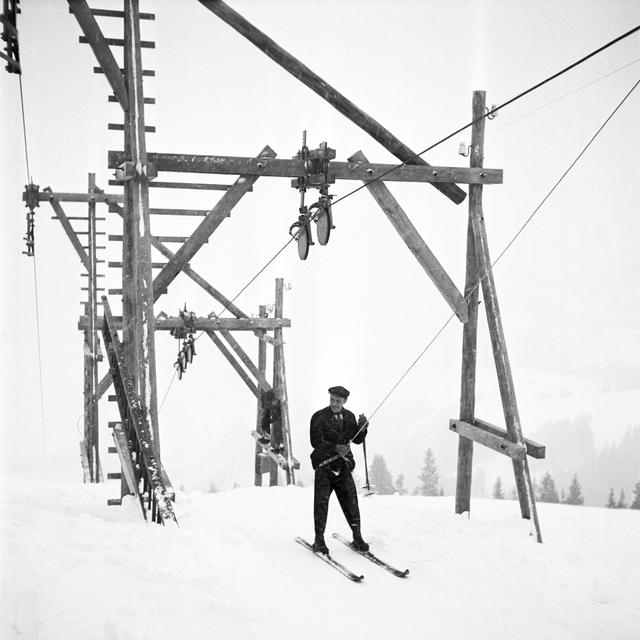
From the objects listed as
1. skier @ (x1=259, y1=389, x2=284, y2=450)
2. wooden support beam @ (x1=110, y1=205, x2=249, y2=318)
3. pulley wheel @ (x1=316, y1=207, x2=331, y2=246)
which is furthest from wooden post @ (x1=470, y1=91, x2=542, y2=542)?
skier @ (x1=259, y1=389, x2=284, y2=450)

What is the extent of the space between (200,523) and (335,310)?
526 ft

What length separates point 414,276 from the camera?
176 metres

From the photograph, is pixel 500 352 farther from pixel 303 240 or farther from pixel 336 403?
pixel 303 240

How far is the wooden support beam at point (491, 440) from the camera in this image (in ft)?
20.9

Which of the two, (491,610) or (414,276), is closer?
(491,610)

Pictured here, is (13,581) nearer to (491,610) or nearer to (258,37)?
(491,610)

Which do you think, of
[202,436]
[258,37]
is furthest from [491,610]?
[202,436]

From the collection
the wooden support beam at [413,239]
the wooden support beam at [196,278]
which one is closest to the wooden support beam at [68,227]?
the wooden support beam at [196,278]

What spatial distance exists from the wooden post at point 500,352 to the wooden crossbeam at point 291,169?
35cm

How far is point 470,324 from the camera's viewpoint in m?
7.12

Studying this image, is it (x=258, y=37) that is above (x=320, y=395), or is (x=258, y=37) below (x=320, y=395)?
above

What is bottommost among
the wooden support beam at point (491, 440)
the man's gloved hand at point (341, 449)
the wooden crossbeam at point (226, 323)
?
the wooden support beam at point (491, 440)

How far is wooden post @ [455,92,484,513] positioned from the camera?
690 cm

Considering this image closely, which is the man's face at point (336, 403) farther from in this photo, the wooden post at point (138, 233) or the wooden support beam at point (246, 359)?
the wooden support beam at point (246, 359)
